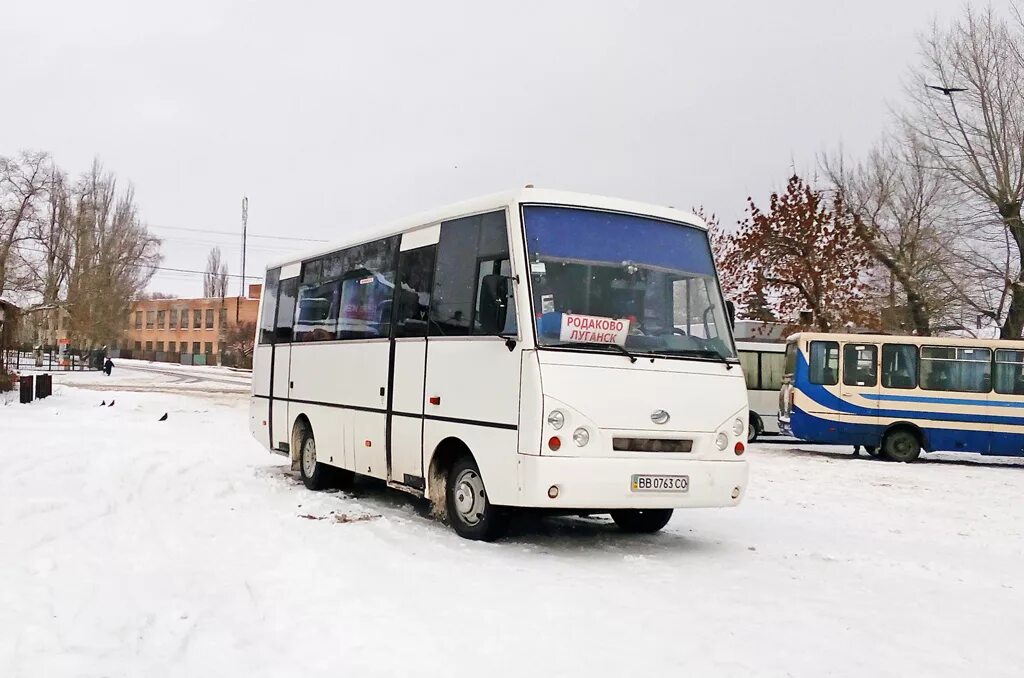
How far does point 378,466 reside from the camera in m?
10.5

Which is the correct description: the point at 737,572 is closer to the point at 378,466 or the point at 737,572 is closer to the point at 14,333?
the point at 378,466

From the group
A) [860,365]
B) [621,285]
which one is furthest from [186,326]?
[621,285]

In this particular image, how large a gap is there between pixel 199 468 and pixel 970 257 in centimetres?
2779

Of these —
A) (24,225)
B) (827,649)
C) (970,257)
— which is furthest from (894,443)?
(24,225)

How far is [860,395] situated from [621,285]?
16895 mm

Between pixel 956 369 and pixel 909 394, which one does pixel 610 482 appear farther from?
pixel 956 369

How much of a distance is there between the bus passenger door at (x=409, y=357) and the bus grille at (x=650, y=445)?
2.40m

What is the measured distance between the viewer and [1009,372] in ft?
73.8

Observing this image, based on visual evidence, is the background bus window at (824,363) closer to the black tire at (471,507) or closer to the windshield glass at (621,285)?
the windshield glass at (621,285)

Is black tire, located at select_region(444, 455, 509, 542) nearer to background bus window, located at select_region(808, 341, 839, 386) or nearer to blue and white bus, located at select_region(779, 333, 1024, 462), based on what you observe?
blue and white bus, located at select_region(779, 333, 1024, 462)

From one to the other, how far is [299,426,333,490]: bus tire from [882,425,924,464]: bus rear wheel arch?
15297 mm

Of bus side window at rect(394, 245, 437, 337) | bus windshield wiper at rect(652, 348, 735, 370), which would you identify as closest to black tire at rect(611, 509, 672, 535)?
bus windshield wiper at rect(652, 348, 735, 370)

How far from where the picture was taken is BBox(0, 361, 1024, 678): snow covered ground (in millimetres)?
5156

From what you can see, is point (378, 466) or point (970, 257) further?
point (970, 257)
